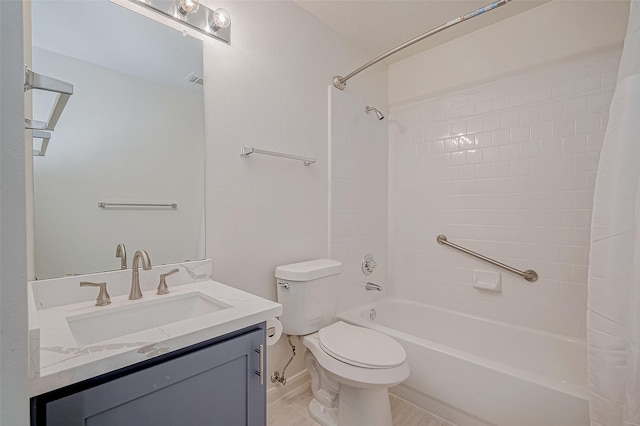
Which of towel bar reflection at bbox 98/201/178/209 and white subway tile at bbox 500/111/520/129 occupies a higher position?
white subway tile at bbox 500/111/520/129

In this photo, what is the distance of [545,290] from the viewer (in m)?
1.85

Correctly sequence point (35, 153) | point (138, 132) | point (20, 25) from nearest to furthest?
point (20, 25) < point (35, 153) < point (138, 132)

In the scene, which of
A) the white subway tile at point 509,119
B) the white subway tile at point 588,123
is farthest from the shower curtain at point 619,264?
the white subway tile at point 509,119

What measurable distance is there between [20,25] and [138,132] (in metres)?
0.99

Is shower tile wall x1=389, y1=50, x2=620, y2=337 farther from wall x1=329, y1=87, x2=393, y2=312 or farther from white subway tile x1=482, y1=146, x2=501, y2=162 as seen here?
wall x1=329, y1=87, x2=393, y2=312

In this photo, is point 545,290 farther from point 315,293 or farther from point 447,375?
point 315,293

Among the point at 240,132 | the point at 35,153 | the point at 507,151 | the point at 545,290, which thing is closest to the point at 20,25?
the point at 35,153

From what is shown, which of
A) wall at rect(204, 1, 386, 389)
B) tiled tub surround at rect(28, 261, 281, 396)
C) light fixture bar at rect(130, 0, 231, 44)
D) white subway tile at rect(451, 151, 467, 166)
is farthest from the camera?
white subway tile at rect(451, 151, 467, 166)

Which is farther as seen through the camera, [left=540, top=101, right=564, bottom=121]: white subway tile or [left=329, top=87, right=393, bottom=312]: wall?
[left=329, top=87, right=393, bottom=312]: wall

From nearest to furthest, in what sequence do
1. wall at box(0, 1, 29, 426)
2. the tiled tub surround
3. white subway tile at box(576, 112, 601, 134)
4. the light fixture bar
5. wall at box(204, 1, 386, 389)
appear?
wall at box(0, 1, 29, 426) < the tiled tub surround < the light fixture bar < wall at box(204, 1, 386, 389) < white subway tile at box(576, 112, 601, 134)

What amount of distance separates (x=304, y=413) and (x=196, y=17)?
2138 mm

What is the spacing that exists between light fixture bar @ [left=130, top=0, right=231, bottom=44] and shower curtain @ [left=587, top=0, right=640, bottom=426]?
64.1 inches

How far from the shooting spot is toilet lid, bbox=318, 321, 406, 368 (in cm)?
135

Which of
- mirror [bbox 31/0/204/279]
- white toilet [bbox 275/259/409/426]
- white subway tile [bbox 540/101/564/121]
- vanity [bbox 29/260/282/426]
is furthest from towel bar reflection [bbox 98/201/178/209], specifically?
white subway tile [bbox 540/101/564/121]
